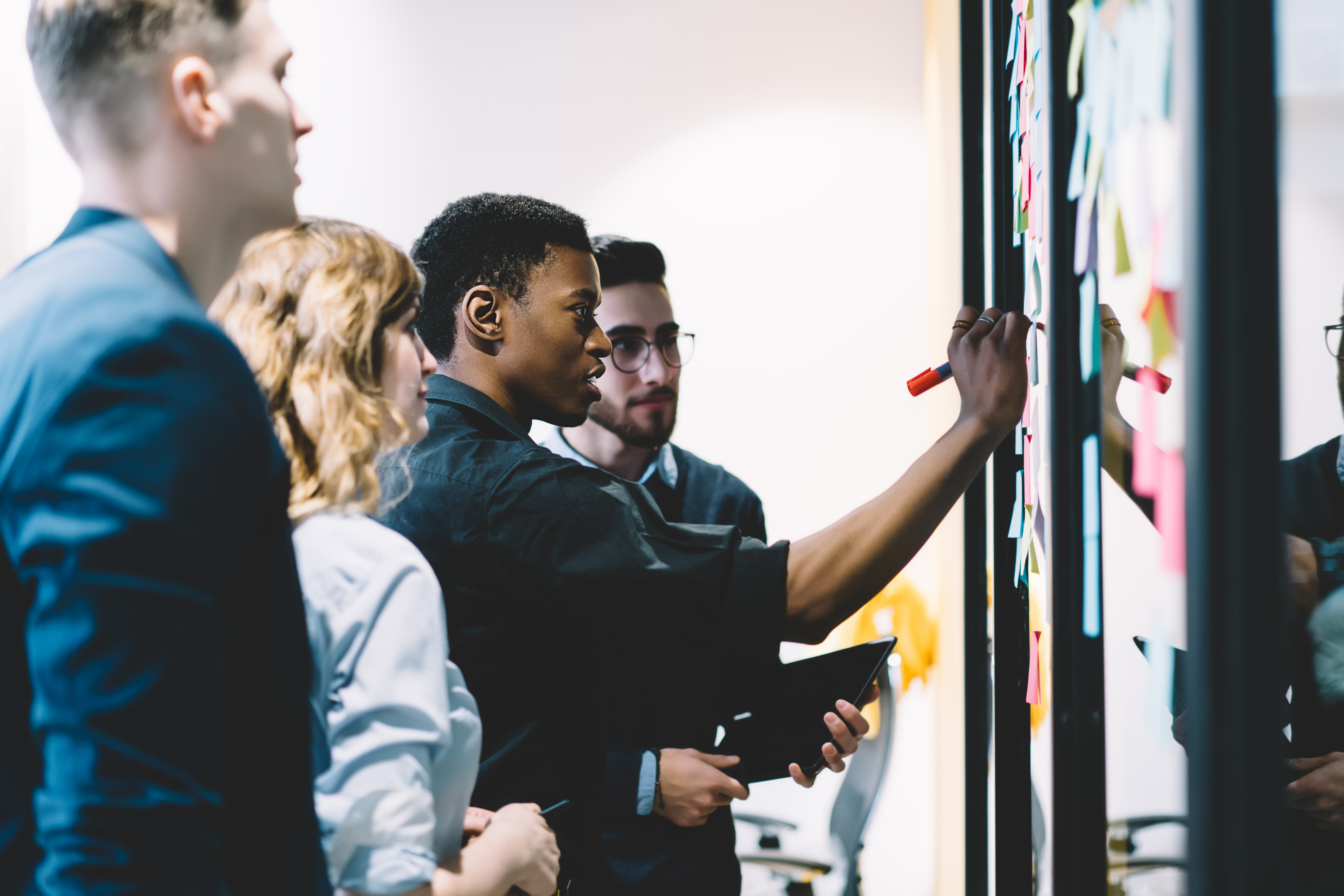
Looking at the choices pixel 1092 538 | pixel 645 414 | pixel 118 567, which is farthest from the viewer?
pixel 645 414

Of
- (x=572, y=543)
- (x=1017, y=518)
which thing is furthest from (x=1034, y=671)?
(x=572, y=543)

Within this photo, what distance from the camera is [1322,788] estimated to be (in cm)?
66

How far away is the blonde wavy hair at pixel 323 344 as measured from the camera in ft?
2.54

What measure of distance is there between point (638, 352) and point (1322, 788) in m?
1.42

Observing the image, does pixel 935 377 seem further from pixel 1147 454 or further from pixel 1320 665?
pixel 1320 665

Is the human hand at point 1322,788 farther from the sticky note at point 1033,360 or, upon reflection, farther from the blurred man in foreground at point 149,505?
the blurred man in foreground at point 149,505

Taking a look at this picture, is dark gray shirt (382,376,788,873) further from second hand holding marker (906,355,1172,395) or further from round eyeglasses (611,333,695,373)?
round eyeglasses (611,333,695,373)

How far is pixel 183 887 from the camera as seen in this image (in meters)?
0.51

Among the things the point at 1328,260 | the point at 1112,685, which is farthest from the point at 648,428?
the point at 1328,260

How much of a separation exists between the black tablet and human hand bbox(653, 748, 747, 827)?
0.03 m

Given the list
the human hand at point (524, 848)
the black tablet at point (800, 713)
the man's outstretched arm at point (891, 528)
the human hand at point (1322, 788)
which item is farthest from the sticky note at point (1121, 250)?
the human hand at point (524, 848)

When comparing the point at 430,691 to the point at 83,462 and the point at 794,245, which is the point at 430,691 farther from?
the point at 794,245

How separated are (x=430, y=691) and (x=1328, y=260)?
25.9 inches

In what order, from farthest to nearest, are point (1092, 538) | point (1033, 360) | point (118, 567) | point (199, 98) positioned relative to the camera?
point (1033, 360) → point (1092, 538) → point (199, 98) → point (118, 567)
